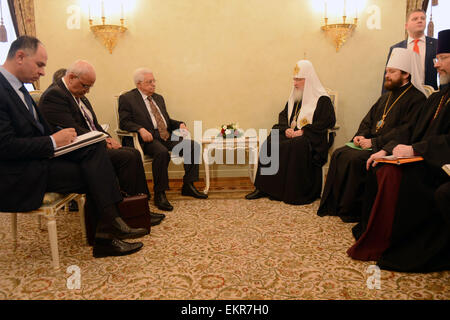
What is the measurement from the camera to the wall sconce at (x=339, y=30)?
4.35m

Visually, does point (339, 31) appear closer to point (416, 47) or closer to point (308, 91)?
point (416, 47)

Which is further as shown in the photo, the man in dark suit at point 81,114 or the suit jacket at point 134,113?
the suit jacket at point 134,113

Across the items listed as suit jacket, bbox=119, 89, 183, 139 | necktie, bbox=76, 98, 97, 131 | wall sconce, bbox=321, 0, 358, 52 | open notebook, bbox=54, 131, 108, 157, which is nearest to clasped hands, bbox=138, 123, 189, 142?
suit jacket, bbox=119, 89, 183, 139

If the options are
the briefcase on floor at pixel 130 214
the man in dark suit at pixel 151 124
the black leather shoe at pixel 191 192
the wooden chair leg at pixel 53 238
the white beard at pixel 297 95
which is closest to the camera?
the wooden chair leg at pixel 53 238

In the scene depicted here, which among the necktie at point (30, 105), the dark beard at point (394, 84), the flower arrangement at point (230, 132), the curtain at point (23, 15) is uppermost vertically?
the curtain at point (23, 15)

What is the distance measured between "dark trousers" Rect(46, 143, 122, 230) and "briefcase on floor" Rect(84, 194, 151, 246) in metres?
0.16

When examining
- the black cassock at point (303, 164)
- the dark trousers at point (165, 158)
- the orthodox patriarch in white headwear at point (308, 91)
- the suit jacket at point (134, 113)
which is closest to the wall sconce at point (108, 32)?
the suit jacket at point (134, 113)

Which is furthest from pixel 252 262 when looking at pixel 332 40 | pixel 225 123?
pixel 332 40

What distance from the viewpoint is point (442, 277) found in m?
2.00

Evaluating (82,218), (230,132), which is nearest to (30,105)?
(82,218)

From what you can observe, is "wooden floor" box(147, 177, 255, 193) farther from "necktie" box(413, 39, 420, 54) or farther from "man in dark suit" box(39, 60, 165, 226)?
"necktie" box(413, 39, 420, 54)

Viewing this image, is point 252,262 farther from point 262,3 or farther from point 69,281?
point 262,3

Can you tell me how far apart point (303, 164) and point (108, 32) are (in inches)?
122

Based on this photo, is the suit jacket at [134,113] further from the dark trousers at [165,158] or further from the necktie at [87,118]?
the necktie at [87,118]
